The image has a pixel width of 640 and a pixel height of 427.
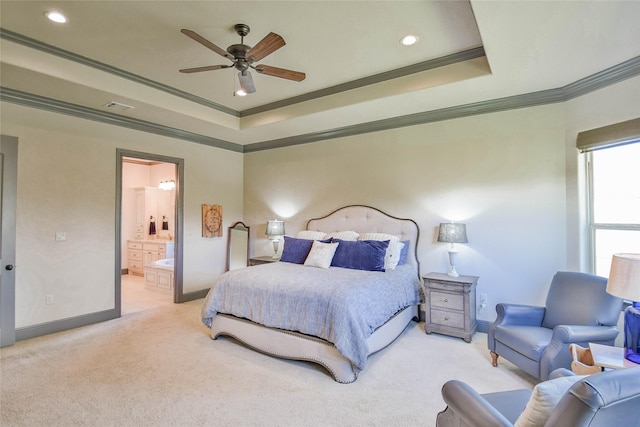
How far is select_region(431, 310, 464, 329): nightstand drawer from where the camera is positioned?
3656mm

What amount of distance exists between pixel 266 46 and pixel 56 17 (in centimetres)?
179

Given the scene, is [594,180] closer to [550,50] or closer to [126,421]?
[550,50]

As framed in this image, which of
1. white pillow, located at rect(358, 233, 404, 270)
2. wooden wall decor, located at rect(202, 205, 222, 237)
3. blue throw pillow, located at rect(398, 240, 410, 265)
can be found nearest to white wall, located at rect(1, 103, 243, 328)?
wooden wall decor, located at rect(202, 205, 222, 237)

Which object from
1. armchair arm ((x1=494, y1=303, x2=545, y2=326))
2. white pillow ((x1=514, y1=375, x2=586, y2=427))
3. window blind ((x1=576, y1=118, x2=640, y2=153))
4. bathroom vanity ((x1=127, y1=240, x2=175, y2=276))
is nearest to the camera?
white pillow ((x1=514, y1=375, x2=586, y2=427))

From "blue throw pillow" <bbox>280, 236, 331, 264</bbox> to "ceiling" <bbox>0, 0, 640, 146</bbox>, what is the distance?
1789mm

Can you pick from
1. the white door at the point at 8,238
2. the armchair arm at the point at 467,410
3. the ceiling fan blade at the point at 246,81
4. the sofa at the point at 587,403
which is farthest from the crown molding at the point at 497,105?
the white door at the point at 8,238

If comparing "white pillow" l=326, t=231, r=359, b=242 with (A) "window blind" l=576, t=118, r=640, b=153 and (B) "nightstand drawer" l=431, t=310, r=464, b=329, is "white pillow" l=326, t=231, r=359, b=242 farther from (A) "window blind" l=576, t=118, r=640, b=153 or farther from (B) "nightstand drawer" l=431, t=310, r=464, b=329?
(A) "window blind" l=576, t=118, r=640, b=153

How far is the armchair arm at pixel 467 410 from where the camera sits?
1298 millimetres

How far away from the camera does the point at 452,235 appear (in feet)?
12.9

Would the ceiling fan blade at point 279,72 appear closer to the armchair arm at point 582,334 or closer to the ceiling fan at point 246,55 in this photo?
the ceiling fan at point 246,55

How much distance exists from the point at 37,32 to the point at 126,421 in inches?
133

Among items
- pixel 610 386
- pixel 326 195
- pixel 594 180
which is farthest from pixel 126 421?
pixel 594 180

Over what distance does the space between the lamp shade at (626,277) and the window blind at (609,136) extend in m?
1.59

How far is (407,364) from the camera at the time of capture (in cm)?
309
